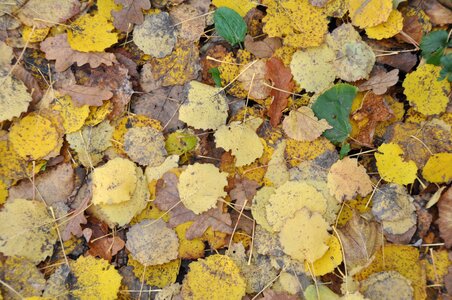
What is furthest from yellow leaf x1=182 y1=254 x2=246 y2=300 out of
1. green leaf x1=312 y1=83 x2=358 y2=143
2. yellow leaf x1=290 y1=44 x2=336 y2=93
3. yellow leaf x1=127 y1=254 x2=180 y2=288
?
yellow leaf x1=290 y1=44 x2=336 y2=93

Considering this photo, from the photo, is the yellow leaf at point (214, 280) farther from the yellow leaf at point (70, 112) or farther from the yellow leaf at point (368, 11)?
the yellow leaf at point (368, 11)

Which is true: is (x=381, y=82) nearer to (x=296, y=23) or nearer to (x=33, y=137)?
(x=296, y=23)

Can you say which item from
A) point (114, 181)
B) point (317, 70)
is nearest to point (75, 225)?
point (114, 181)

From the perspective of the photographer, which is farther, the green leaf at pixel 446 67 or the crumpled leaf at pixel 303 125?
the crumpled leaf at pixel 303 125

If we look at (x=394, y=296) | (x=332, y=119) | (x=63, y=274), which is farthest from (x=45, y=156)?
(x=394, y=296)

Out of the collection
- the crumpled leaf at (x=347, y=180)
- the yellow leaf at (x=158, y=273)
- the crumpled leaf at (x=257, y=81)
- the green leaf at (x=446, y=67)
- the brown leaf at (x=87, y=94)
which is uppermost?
the green leaf at (x=446, y=67)

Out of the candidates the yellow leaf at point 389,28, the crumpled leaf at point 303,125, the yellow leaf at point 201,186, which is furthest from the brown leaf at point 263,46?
the yellow leaf at point 201,186
